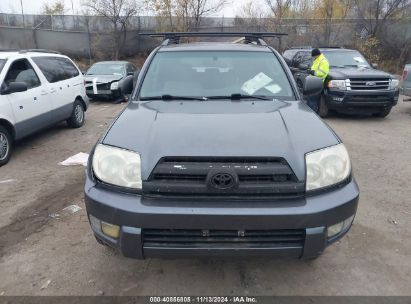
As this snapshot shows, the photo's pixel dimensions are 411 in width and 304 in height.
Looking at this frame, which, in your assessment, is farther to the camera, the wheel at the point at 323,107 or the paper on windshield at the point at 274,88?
the wheel at the point at 323,107

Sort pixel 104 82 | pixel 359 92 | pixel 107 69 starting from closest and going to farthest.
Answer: pixel 359 92 < pixel 104 82 < pixel 107 69

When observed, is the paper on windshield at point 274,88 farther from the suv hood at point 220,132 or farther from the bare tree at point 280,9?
the bare tree at point 280,9

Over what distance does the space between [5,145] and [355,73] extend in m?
7.78

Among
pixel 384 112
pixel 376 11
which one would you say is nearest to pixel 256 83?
pixel 384 112

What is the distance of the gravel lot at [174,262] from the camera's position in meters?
2.74

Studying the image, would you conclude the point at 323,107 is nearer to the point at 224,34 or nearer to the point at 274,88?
the point at 224,34

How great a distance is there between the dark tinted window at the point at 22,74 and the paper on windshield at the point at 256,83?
4266 mm

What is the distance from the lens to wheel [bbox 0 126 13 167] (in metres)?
5.64

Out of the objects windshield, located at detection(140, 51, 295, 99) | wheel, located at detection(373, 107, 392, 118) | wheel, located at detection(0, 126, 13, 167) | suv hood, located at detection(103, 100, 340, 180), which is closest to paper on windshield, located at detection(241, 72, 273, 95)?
windshield, located at detection(140, 51, 295, 99)

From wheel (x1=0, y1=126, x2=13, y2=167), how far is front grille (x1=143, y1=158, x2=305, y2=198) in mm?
4368

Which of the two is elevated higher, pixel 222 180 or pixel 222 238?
pixel 222 180

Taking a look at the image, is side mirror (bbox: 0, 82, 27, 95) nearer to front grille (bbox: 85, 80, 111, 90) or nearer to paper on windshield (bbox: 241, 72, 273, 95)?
paper on windshield (bbox: 241, 72, 273, 95)

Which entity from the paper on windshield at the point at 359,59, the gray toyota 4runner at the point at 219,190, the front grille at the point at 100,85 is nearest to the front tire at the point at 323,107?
the paper on windshield at the point at 359,59

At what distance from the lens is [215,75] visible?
3574 millimetres
